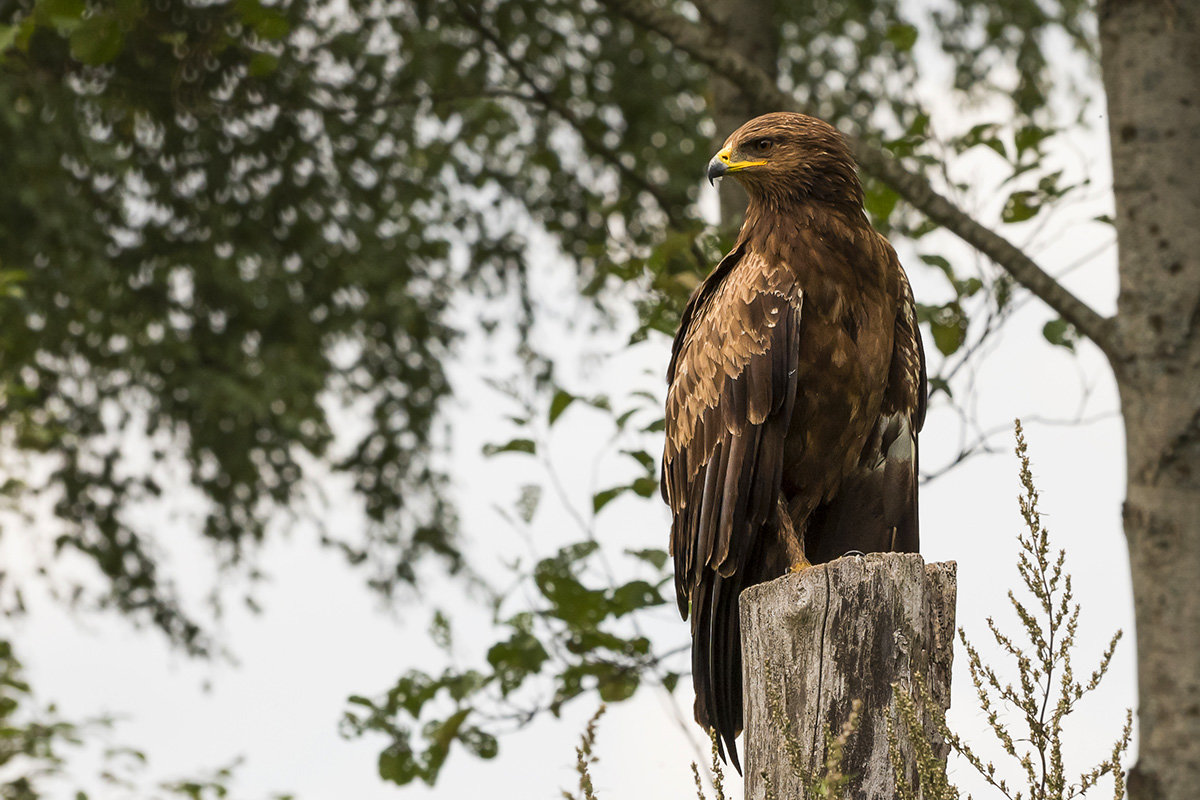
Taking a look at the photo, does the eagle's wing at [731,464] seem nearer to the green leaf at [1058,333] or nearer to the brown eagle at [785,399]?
Answer: the brown eagle at [785,399]

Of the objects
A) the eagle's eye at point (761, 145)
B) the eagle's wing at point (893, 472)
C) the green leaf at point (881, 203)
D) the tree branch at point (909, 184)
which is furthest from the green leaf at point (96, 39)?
the eagle's wing at point (893, 472)

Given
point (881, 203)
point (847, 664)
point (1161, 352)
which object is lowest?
point (847, 664)

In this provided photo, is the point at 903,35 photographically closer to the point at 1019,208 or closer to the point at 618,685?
the point at 1019,208

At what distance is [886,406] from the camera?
12.8 feet

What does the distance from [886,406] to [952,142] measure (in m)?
1.62

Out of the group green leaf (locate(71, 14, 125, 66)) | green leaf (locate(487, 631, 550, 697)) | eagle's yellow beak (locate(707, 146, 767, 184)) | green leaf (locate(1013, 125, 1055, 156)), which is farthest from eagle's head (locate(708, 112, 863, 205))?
green leaf (locate(71, 14, 125, 66))

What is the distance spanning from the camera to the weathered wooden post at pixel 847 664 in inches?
114

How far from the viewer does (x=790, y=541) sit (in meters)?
3.70

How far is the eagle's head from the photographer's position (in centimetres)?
385

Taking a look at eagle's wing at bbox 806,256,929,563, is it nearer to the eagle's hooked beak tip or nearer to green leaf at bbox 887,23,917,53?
the eagle's hooked beak tip

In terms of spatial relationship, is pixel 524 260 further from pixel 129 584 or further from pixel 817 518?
pixel 817 518

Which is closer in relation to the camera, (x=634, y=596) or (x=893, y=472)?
(x=893, y=472)

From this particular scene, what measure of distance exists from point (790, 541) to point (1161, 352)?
150 centimetres

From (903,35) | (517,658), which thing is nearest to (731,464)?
(517,658)
